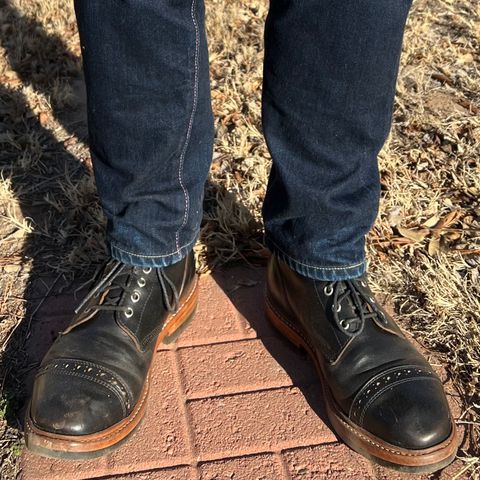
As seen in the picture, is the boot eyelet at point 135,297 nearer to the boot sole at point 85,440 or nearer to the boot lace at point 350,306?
the boot sole at point 85,440

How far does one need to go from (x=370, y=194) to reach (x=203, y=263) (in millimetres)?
705

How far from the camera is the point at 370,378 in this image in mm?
1396

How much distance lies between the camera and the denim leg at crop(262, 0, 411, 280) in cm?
115

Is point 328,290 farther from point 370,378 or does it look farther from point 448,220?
point 448,220

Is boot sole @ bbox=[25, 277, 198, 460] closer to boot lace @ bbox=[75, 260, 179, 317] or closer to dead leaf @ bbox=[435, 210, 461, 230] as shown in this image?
boot lace @ bbox=[75, 260, 179, 317]

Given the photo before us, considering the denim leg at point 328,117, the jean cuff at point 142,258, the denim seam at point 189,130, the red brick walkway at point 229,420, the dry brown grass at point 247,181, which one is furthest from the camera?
the dry brown grass at point 247,181

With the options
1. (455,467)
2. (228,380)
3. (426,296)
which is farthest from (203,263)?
(455,467)

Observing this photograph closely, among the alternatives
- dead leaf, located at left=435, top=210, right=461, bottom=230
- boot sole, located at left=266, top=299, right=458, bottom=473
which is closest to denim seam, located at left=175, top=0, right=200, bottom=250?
boot sole, located at left=266, top=299, right=458, bottom=473

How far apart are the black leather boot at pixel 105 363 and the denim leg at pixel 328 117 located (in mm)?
346

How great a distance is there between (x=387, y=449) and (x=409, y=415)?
0.28 ft

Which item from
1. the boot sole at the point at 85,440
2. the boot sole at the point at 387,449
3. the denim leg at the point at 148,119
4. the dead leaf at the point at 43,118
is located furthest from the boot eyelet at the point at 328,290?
the dead leaf at the point at 43,118

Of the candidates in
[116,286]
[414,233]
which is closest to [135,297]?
[116,286]

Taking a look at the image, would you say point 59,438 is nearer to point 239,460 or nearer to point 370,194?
point 239,460

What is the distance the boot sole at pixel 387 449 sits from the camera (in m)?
1.31
